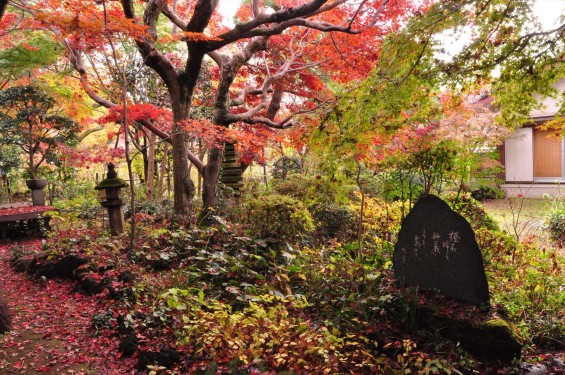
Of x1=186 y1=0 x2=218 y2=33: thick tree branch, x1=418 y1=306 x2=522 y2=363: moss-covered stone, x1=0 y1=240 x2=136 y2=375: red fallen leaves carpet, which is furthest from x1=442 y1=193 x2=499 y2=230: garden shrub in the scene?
x1=0 y1=240 x2=136 y2=375: red fallen leaves carpet

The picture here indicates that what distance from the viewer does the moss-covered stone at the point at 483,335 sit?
3.85 metres

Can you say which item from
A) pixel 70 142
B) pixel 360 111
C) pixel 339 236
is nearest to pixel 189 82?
pixel 339 236

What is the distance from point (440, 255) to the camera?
14.5 ft

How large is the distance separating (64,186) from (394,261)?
1445 cm

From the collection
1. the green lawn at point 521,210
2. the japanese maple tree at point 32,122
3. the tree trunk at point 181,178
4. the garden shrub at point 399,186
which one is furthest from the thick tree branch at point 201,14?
the green lawn at point 521,210

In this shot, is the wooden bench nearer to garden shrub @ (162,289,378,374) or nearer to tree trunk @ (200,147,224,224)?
tree trunk @ (200,147,224,224)

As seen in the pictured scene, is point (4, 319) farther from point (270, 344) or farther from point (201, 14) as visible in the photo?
point (201, 14)

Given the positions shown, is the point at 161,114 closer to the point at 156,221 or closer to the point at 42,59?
the point at 156,221

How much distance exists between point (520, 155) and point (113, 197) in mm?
15636

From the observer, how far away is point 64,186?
50.1 feet

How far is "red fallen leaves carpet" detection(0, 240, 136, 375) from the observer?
12.8 feet

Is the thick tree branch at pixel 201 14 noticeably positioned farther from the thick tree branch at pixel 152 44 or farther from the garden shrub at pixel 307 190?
the garden shrub at pixel 307 190

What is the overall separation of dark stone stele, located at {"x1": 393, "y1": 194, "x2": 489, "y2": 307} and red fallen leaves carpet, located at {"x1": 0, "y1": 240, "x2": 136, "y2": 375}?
322 cm

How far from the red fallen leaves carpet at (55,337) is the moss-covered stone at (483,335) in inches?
127
